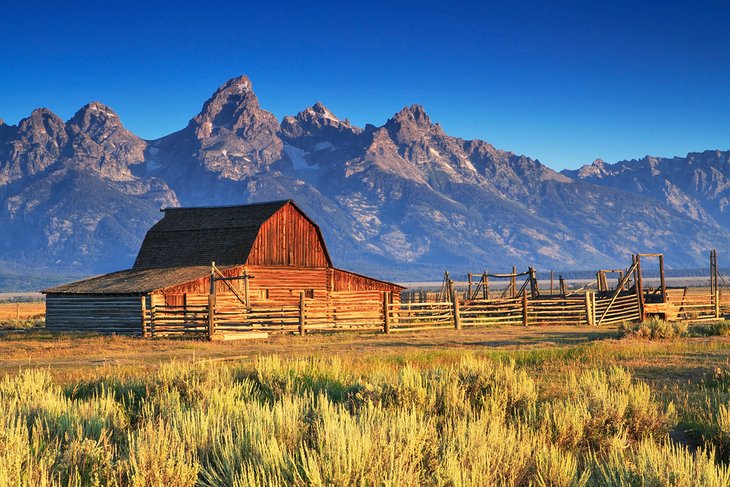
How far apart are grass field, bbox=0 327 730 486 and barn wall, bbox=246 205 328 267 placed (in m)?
23.6

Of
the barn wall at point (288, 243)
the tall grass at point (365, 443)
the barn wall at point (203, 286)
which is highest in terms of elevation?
the barn wall at point (288, 243)

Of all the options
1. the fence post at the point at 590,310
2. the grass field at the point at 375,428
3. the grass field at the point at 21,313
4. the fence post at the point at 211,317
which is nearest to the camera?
the grass field at the point at 375,428

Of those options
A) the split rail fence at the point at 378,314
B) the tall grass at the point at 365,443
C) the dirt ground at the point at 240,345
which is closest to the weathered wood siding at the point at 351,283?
the split rail fence at the point at 378,314

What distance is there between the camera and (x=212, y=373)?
12586mm

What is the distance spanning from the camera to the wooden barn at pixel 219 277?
3475 cm

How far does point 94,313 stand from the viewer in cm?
3591

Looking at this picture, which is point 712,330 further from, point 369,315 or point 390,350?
point 369,315

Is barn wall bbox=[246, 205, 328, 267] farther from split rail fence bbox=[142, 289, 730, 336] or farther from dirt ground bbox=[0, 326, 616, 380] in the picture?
dirt ground bbox=[0, 326, 616, 380]

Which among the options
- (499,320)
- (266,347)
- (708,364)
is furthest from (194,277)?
(708,364)

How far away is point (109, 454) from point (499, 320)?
30602 millimetres

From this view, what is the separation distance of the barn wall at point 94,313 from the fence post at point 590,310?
1964 cm

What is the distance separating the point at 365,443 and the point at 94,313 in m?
31.8

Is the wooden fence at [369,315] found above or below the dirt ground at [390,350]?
above

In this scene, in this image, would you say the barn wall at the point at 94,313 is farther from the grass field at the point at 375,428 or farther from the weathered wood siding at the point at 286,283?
the grass field at the point at 375,428
